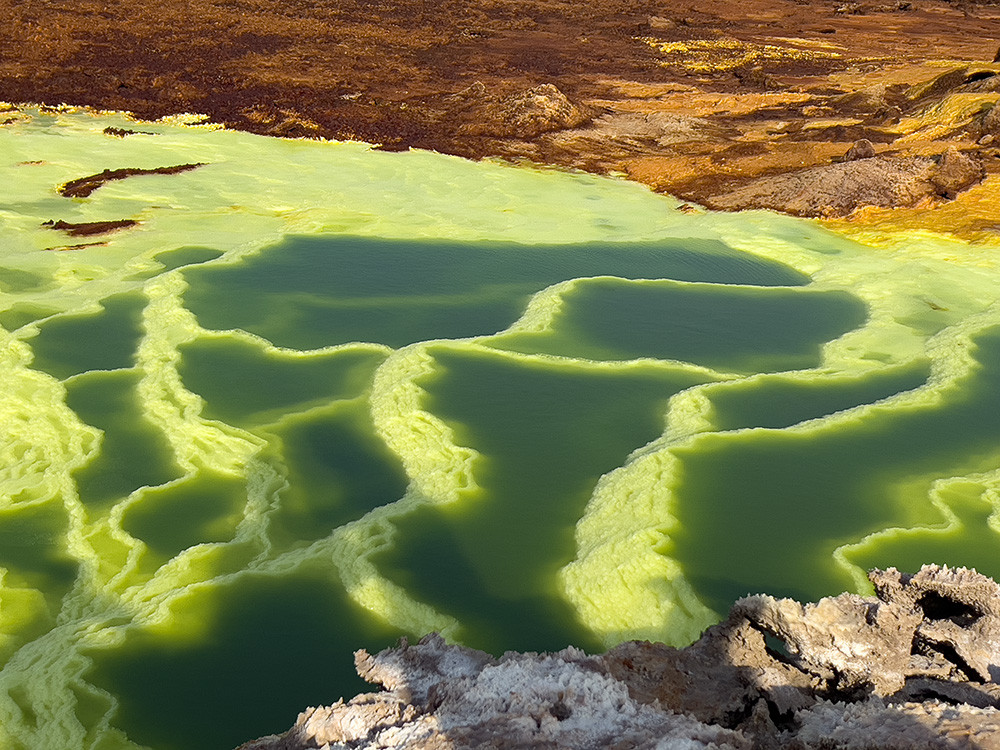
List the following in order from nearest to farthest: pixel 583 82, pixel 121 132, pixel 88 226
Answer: pixel 88 226 < pixel 121 132 < pixel 583 82

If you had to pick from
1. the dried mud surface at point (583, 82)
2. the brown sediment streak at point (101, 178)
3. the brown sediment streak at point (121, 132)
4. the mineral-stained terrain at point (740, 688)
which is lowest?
the brown sediment streak at point (101, 178)

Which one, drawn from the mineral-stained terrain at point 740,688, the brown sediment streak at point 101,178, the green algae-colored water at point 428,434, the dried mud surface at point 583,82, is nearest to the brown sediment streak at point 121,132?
the dried mud surface at point 583,82

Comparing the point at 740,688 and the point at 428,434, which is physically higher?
the point at 740,688

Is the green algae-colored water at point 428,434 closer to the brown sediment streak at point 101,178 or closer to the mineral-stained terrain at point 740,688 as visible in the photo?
the brown sediment streak at point 101,178

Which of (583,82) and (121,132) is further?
(583,82)

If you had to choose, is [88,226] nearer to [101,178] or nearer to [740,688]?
[101,178]

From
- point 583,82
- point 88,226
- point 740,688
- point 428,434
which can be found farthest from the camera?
point 583,82

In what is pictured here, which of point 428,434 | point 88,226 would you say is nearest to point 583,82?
point 88,226

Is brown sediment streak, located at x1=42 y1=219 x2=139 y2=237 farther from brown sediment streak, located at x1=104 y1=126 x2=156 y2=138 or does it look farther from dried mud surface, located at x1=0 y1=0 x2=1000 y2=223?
dried mud surface, located at x1=0 y1=0 x2=1000 y2=223
